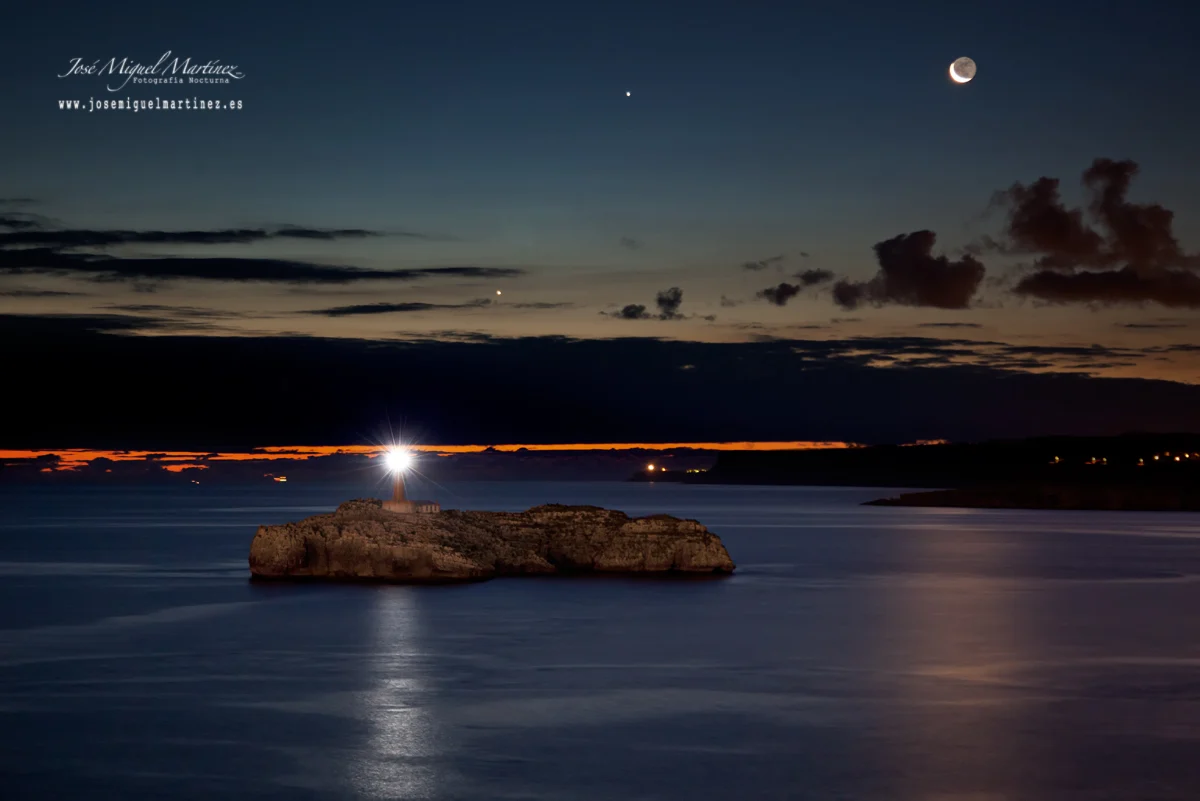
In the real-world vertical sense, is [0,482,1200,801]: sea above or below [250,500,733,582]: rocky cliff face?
below

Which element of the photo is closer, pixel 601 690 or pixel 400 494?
pixel 601 690

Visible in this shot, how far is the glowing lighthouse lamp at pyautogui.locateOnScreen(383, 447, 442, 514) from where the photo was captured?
5050 cm

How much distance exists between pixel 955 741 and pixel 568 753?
19.7ft

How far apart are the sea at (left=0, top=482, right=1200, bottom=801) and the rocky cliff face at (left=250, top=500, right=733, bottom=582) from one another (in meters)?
1.25

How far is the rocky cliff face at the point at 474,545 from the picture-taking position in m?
47.9

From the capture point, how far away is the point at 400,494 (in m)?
51.7

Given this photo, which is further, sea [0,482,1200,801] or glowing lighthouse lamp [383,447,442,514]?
glowing lighthouse lamp [383,447,442,514]

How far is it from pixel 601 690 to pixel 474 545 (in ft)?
82.4

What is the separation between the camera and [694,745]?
797 inches

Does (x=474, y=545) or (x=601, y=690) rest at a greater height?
(x=474, y=545)

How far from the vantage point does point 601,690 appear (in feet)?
85.4

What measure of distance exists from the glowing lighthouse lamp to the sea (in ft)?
13.9

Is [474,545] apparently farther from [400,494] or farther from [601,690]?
[601,690]

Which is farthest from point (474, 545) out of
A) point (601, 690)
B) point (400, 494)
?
point (601, 690)
